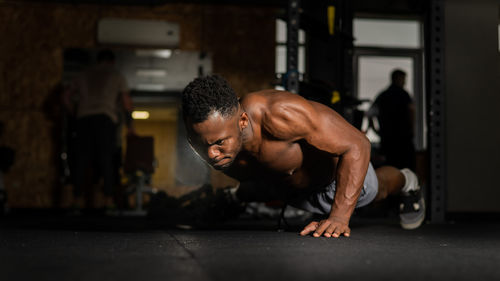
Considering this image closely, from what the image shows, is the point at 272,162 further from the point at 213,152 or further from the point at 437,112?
the point at 437,112

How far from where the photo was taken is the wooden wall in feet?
16.9

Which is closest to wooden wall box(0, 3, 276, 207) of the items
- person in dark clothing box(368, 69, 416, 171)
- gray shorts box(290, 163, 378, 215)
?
person in dark clothing box(368, 69, 416, 171)

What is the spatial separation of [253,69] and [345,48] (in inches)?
97.1

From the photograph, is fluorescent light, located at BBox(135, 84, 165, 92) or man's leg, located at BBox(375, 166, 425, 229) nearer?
man's leg, located at BBox(375, 166, 425, 229)

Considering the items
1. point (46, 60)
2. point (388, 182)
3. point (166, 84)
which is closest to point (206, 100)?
point (388, 182)

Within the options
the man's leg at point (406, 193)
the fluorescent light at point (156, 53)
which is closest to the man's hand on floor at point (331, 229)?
the man's leg at point (406, 193)

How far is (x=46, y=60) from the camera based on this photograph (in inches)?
207

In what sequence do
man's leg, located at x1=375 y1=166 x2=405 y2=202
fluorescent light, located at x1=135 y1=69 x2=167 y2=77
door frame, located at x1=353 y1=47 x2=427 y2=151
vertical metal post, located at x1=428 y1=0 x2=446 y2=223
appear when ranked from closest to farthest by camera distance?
man's leg, located at x1=375 y1=166 x2=405 y2=202 → vertical metal post, located at x1=428 y1=0 x2=446 y2=223 → fluorescent light, located at x1=135 y1=69 x2=167 y2=77 → door frame, located at x1=353 y1=47 x2=427 y2=151

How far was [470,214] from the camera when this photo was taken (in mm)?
4883

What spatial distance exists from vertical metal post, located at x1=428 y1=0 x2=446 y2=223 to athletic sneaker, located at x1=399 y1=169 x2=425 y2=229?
374 millimetres

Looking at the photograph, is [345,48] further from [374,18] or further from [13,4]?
[13,4]

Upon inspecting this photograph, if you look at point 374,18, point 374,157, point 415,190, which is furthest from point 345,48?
point 374,18

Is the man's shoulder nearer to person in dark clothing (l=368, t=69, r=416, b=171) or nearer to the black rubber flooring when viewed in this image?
the black rubber flooring

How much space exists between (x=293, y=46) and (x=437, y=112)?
907mm
